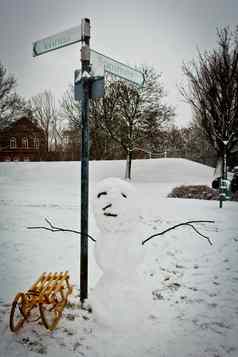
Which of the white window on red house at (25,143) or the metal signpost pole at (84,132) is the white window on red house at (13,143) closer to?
the white window on red house at (25,143)

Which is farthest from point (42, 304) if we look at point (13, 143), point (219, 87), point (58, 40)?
point (13, 143)

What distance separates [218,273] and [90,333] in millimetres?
2269

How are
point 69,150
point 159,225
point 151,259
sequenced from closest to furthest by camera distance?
point 151,259
point 159,225
point 69,150

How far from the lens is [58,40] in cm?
223

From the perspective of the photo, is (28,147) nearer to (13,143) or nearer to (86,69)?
(13,143)

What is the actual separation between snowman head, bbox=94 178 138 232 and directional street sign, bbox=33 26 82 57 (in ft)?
4.83

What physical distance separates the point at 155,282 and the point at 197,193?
6838mm

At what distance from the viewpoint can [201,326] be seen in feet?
7.91

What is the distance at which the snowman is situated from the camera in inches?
86.9

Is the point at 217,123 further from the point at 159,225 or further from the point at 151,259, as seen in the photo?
the point at 151,259

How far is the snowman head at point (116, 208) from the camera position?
7.18 feet

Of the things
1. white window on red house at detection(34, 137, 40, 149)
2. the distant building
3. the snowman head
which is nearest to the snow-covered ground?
the snowman head

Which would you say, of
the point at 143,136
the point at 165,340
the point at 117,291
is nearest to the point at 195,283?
the point at 165,340

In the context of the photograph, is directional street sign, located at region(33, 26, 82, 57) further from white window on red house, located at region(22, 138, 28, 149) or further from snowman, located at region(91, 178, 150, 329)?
white window on red house, located at region(22, 138, 28, 149)
